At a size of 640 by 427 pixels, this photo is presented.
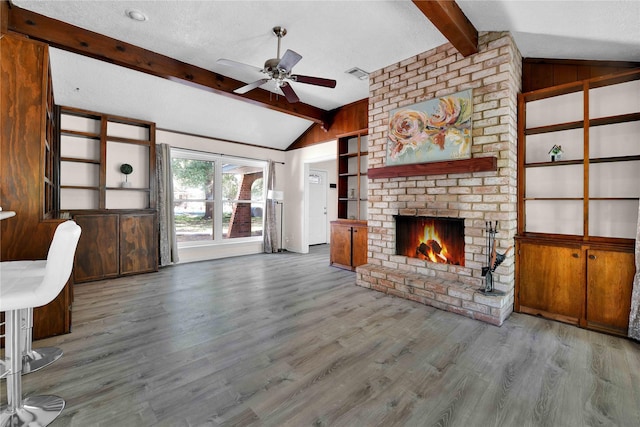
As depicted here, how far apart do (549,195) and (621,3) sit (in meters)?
1.70

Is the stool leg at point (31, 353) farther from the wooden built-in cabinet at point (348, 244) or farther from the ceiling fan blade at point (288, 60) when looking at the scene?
the wooden built-in cabinet at point (348, 244)

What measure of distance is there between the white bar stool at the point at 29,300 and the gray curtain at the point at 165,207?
372cm

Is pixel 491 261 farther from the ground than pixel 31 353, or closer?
farther from the ground

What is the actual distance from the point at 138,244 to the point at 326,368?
13.4ft

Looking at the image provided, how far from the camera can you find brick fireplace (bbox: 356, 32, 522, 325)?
3.02 meters

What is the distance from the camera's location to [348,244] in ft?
16.8

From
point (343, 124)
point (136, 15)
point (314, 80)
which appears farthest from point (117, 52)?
point (343, 124)

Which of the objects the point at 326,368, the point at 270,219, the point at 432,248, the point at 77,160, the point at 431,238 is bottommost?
the point at 326,368

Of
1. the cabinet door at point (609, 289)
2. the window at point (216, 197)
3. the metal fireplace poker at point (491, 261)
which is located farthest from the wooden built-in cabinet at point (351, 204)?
the cabinet door at point (609, 289)

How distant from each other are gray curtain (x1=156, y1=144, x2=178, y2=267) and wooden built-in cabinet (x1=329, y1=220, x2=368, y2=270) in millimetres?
2945

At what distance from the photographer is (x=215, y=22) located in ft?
9.91

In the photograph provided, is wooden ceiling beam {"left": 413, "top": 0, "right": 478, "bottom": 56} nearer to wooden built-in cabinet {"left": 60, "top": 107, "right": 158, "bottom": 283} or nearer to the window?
wooden built-in cabinet {"left": 60, "top": 107, "right": 158, "bottom": 283}

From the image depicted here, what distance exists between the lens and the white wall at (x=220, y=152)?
5480mm

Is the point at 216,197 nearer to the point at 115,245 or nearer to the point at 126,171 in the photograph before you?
the point at 126,171
